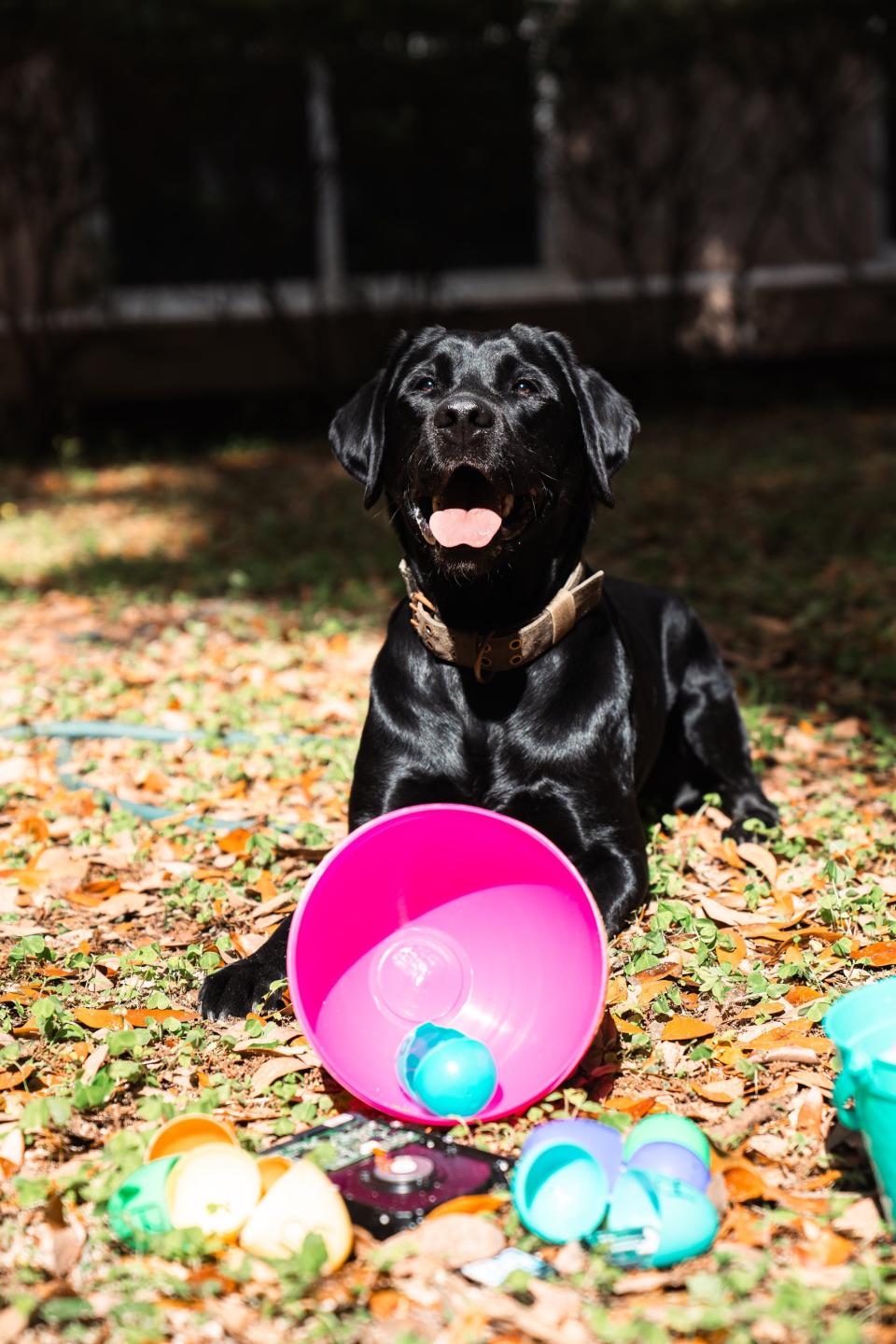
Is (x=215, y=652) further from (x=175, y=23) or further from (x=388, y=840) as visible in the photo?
(x=175, y=23)

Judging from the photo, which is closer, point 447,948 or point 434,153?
point 447,948

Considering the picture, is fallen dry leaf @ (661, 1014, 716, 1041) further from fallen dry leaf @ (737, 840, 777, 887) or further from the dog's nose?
the dog's nose

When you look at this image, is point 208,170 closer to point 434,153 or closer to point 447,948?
point 434,153

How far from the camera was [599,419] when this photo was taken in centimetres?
362

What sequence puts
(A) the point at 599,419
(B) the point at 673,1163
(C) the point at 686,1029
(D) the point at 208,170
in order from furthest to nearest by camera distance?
(D) the point at 208,170
(A) the point at 599,419
(C) the point at 686,1029
(B) the point at 673,1163

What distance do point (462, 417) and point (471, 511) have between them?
22 centimetres

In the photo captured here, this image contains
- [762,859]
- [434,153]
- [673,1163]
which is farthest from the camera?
[434,153]

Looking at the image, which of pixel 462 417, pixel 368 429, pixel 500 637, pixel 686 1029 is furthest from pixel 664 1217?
pixel 368 429


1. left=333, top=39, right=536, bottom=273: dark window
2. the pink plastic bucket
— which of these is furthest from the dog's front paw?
left=333, top=39, right=536, bottom=273: dark window

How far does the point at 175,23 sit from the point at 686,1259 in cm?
1113

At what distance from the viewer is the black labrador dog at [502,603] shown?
332cm

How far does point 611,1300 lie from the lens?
6.93 feet

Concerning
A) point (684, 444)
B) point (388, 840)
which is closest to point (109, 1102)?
point (388, 840)

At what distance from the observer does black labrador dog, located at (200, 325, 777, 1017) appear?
3.32 meters
